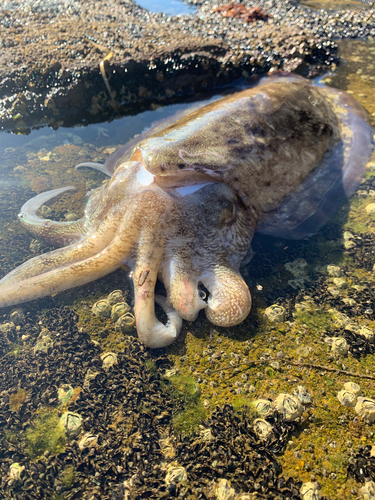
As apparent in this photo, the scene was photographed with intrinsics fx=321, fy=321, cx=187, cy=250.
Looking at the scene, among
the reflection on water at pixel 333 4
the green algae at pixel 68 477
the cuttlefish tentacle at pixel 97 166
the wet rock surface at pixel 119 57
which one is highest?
the reflection on water at pixel 333 4

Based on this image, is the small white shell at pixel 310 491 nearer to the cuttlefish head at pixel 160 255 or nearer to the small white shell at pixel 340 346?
the small white shell at pixel 340 346

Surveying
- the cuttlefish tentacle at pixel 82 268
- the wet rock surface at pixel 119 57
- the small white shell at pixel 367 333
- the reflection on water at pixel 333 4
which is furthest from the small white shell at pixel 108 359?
the reflection on water at pixel 333 4

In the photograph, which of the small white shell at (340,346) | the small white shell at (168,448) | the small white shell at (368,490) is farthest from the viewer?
the small white shell at (340,346)

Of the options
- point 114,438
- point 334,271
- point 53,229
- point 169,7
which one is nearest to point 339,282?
point 334,271

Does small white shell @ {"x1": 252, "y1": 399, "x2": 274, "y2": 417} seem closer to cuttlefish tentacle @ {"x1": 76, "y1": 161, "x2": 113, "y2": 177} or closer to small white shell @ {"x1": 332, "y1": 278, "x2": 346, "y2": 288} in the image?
small white shell @ {"x1": 332, "y1": 278, "x2": 346, "y2": 288}

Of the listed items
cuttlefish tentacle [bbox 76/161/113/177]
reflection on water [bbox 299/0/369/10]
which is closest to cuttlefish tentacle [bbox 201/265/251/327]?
cuttlefish tentacle [bbox 76/161/113/177]

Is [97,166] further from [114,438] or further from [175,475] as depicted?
[175,475]

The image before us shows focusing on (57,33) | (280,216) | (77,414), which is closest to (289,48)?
(280,216)
